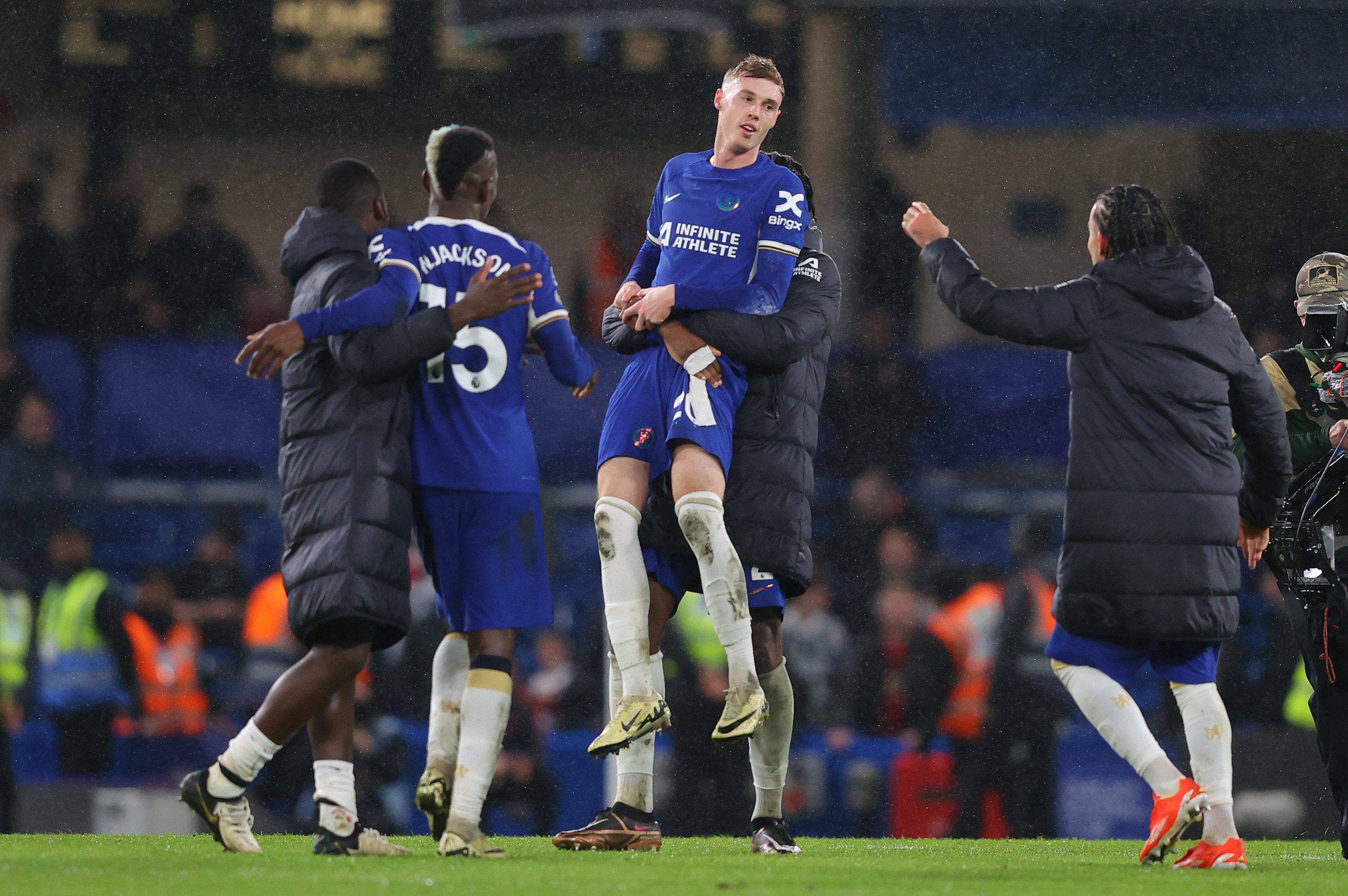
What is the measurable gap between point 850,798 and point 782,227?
13.2 feet

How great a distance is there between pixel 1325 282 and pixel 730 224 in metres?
1.87

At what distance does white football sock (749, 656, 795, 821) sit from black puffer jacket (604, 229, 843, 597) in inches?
11.5

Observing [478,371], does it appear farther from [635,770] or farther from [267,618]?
[267,618]

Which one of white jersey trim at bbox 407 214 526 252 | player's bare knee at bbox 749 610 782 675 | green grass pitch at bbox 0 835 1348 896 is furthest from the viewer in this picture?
player's bare knee at bbox 749 610 782 675

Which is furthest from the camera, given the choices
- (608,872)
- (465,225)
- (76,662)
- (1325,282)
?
(76,662)

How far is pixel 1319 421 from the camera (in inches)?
206

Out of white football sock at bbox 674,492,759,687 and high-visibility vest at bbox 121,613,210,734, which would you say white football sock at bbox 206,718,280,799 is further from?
high-visibility vest at bbox 121,613,210,734

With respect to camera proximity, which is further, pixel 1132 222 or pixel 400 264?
pixel 1132 222

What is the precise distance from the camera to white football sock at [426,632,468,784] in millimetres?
4426

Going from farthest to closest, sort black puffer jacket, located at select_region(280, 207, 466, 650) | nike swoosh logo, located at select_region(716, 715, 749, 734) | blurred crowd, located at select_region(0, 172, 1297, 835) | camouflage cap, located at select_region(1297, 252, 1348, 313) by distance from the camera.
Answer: blurred crowd, located at select_region(0, 172, 1297, 835) → camouflage cap, located at select_region(1297, 252, 1348, 313) → nike swoosh logo, located at select_region(716, 715, 749, 734) → black puffer jacket, located at select_region(280, 207, 466, 650)

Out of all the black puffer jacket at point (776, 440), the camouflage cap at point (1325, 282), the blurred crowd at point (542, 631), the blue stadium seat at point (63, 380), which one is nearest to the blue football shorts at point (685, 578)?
the black puffer jacket at point (776, 440)

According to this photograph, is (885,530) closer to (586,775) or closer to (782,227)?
(586,775)

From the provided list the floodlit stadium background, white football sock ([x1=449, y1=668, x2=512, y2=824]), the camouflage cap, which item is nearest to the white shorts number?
white football sock ([x1=449, y1=668, x2=512, y2=824])

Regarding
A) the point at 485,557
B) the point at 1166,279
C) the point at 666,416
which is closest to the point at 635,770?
the point at 485,557
